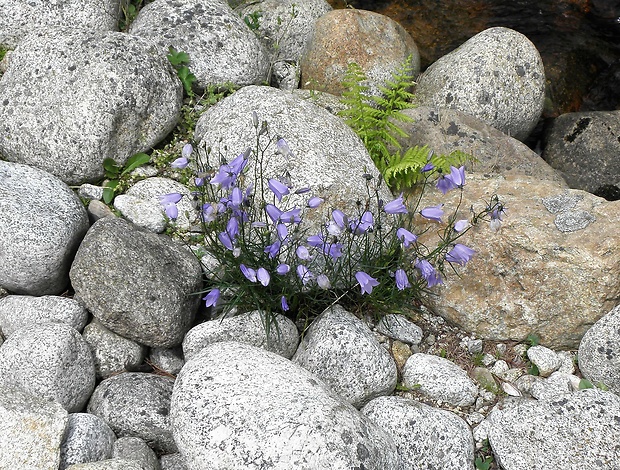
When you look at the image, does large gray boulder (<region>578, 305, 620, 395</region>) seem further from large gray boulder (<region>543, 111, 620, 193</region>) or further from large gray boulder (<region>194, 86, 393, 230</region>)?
large gray boulder (<region>543, 111, 620, 193</region>)

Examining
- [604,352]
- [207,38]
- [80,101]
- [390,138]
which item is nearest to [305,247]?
[390,138]

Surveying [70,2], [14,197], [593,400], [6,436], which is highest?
[70,2]

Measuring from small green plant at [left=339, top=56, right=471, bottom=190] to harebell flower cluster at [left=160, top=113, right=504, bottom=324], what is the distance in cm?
26

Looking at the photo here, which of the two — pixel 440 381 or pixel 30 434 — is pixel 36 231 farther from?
pixel 440 381

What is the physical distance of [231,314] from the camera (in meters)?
4.54

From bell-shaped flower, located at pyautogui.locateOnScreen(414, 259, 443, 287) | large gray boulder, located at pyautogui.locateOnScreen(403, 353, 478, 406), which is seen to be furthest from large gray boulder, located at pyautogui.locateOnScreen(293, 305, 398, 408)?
bell-shaped flower, located at pyautogui.locateOnScreen(414, 259, 443, 287)

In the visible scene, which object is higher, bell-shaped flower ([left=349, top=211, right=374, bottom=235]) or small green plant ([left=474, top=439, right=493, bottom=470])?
bell-shaped flower ([left=349, top=211, right=374, bottom=235])

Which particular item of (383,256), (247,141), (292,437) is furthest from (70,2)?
(292,437)

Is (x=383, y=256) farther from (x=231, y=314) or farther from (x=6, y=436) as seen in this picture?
(x=6, y=436)

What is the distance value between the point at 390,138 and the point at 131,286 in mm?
2243

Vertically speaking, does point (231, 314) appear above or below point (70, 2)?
below

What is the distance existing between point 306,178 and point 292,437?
1871mm

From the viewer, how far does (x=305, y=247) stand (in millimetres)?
4316

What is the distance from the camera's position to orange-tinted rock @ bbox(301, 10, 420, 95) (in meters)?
6.27
